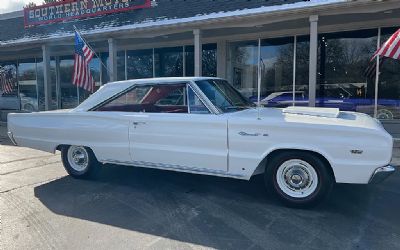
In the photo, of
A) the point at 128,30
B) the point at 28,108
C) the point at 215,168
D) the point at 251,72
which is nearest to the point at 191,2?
the point at 128,30

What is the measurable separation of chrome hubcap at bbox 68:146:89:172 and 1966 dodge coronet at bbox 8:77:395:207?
0.06 feet

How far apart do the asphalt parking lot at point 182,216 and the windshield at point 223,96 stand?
3.97 ft

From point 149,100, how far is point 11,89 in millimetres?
16425

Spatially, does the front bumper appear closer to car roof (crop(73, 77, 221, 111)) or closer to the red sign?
car roof (crop(73, 77, 221, 111))

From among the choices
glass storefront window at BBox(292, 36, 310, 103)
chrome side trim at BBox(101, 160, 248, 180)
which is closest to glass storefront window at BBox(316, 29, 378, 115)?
glass storefront window at BBox(292, 36, 310, 103)

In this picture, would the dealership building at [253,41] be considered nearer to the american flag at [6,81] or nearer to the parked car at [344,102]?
the parked car at [344,102]

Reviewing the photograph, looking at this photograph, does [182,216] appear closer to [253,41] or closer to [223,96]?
[223,96]

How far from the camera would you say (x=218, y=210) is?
4.34m

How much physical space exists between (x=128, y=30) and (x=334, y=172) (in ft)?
28.4

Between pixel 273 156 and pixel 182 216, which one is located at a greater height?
pixel 273 156

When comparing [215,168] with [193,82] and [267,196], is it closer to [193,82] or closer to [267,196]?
[267,196]

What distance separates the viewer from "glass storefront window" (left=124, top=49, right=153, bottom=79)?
14.8 meters

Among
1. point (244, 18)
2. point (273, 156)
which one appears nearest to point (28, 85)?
point (244, 18)

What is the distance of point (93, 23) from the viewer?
13.2 m
